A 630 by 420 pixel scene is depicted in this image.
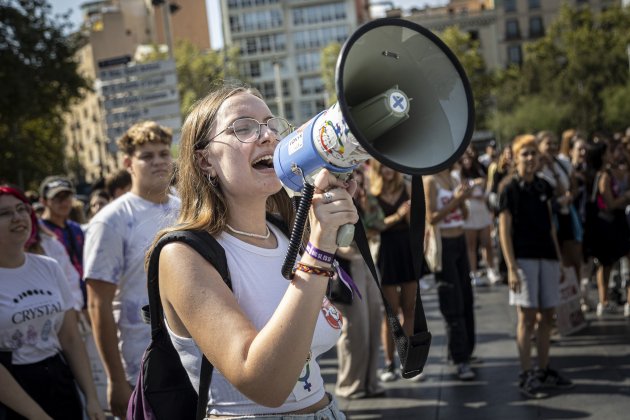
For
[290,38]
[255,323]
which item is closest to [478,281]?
[255,323]

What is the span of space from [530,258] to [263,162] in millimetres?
4366

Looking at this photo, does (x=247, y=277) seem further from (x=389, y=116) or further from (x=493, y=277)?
(x=493, y=277)

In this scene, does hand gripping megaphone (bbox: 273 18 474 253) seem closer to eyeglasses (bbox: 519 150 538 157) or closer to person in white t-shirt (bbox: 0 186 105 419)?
person in white t-shirt (bbox: 0 186 105 419)

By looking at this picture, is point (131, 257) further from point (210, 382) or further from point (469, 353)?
point (469, 353)

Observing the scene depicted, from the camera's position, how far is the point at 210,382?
91.3 inches

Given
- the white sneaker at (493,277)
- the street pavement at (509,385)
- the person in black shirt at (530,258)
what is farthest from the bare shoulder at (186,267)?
the white sneaker at (493,277)

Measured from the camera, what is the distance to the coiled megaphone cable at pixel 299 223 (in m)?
2.12

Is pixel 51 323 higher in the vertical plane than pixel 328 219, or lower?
lower

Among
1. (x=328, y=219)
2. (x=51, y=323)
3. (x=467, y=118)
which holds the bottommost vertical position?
(x=51, y=323)

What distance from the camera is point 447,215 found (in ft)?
24.7

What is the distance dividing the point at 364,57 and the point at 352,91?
0.10 m

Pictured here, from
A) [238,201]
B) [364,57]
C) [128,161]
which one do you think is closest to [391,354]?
[128,161]

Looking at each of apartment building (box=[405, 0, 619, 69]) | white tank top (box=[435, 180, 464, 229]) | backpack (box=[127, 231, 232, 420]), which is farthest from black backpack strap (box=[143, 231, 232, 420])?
apartment building (box=[405, 0, 619, 69])

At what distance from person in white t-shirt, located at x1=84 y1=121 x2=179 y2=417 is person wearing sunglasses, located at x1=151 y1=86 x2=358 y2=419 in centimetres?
140
